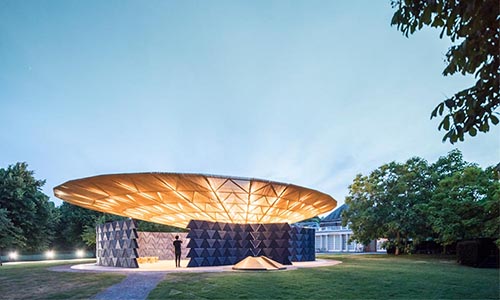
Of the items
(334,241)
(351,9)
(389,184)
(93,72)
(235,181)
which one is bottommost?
(334,241)

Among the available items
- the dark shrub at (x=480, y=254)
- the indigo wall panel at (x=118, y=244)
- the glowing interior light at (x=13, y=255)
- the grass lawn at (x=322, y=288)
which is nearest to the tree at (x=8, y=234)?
the glowing interior light at (x=13, y=255)

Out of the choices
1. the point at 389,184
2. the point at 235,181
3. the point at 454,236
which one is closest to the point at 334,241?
the point at 389,184

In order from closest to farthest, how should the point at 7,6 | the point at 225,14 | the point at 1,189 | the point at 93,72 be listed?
the point at 7,6 < the point at 225,14 < the point at 93,72 < the point at 1,189

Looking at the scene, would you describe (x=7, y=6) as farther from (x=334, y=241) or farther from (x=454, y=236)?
(x=334, y=241)

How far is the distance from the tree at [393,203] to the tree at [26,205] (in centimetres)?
3847

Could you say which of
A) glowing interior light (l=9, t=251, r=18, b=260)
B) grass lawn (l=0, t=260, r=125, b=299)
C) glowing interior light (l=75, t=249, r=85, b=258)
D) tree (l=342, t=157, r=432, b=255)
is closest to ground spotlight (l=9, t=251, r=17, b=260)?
glowing interior light (l=9, t=251, r=18, b=260)

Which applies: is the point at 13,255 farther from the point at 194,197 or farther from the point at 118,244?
the point at 194,197

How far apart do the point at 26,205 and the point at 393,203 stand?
43.4 m

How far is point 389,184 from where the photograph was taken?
42281 millimetres

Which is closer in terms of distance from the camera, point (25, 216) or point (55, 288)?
point (55, 288)

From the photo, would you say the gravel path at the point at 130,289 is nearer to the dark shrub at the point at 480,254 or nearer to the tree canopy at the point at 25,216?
the dark shrub at the point at 480,254

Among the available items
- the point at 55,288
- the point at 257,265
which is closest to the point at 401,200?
the point at 257,265

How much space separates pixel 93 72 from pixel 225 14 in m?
12.1

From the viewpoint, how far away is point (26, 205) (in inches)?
1665
